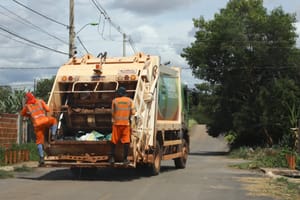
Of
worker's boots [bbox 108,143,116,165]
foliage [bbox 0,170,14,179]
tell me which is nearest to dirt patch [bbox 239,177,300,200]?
worker's boots [bbox 108,143,116,165]

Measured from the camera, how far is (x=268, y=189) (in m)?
13.9

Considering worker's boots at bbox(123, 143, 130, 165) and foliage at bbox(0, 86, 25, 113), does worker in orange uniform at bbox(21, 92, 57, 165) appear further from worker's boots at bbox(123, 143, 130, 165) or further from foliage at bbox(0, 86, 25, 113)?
foliage at bbox(0, 86, 25, 113)

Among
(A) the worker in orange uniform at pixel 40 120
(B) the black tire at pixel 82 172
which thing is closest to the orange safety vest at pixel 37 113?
(A) the worker in orange uniform at pixel 40 120

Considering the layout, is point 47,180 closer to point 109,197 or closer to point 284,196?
point 109,197

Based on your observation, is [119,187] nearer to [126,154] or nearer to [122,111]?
[126,154]

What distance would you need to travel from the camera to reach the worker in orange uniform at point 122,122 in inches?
571

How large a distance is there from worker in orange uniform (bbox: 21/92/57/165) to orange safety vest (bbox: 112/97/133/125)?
1878 mm

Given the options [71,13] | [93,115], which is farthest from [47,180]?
[71,13]

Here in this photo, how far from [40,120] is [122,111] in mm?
2307

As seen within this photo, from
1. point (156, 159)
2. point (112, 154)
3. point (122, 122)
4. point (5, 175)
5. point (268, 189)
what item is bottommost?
point (268, 189)

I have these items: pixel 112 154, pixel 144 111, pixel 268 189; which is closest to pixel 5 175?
pixel 112 154

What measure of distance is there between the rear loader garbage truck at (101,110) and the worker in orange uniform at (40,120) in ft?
0.61

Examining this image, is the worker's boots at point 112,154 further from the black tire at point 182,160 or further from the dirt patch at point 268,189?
the black tire at point 182,160

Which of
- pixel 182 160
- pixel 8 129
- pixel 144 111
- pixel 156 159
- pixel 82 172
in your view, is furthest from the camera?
pixel 8 129
